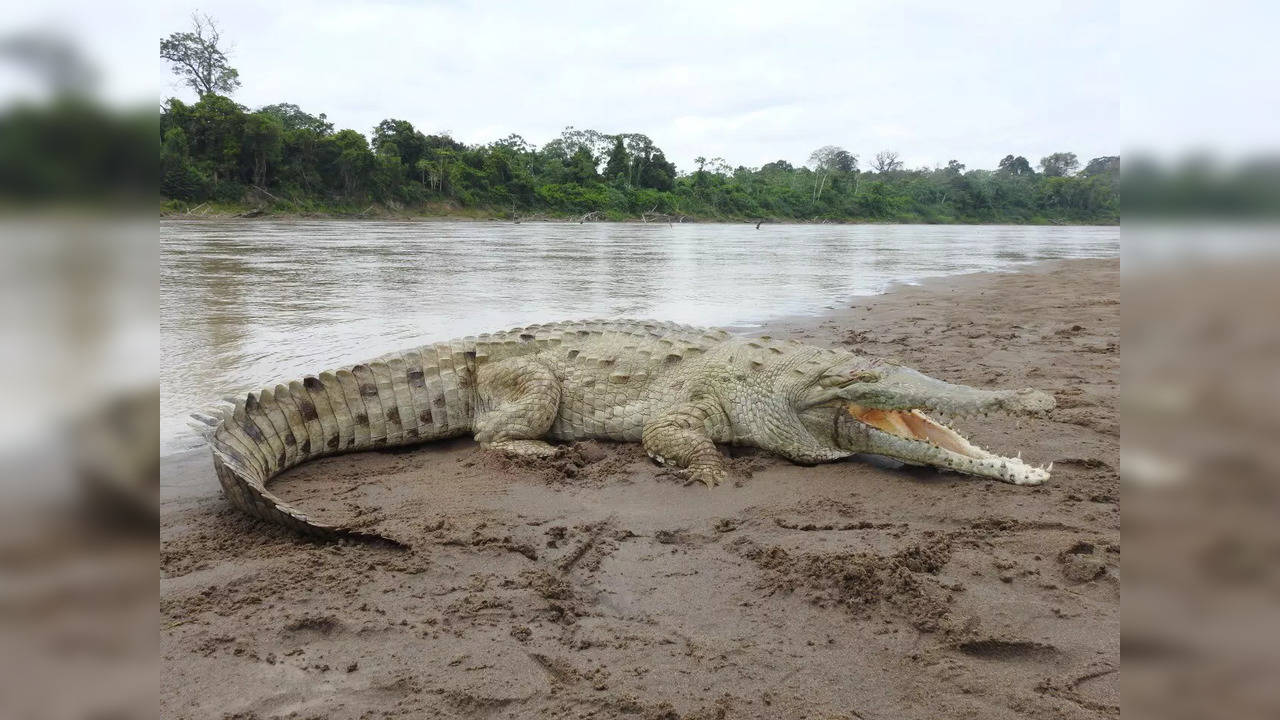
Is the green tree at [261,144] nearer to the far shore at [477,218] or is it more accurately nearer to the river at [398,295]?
the far shore at [477,218]

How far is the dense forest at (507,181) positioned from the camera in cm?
4078

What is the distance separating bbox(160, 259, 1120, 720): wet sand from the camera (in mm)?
2096

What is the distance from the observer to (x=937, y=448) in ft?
12.2

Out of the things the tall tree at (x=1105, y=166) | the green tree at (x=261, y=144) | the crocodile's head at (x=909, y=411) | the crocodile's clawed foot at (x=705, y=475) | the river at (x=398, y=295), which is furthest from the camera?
the green tree at (x=261, y=144)

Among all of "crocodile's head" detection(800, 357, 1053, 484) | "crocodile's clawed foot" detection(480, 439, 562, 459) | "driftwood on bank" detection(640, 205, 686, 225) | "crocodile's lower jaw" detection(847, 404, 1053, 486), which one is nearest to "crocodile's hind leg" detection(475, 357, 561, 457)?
"crocodile's clawed foot" detection(480, 439, 562, 459)

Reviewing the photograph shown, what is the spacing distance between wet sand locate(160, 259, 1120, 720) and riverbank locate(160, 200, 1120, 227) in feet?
81.7

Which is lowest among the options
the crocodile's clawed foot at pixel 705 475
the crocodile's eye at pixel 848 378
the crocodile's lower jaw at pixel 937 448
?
the crocodile's clawed foot at pixel 705 475

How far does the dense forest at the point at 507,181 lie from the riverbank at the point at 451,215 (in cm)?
14

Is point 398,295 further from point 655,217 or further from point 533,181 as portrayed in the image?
point 655,217

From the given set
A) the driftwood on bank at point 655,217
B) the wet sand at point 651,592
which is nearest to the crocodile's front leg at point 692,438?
the wet sand at point 651,592

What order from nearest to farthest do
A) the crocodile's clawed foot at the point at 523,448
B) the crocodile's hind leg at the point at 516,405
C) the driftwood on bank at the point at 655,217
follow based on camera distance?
the crocodile's clawed foot at the point at 523,448 < the crocodile's hind leg at the point at 516,405 < the driftwood on bank at the point at 655,217

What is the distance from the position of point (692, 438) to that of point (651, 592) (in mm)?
1608
